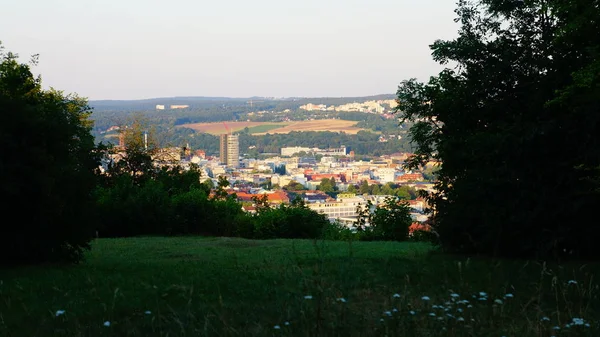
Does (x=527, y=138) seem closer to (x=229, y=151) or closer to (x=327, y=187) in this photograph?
(x=327, y=187)

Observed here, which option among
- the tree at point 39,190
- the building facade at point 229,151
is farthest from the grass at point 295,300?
the building facade at point 229,151

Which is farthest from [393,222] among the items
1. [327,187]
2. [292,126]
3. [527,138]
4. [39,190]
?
[292,126]

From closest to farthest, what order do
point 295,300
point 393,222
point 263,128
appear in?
point 295,300 < point 393,222 < point 263,128

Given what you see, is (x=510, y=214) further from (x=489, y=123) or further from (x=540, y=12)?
(x=540, y=12)

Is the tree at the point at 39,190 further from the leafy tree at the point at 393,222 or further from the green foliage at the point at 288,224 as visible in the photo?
the leafy tree at the point at 393,222

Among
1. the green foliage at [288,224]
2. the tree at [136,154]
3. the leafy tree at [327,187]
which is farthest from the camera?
the leafy tree at [327,187]

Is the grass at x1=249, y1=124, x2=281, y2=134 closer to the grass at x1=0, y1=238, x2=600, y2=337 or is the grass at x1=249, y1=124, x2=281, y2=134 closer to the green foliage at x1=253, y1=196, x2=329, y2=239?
the green foliage at x1=253, y1=196, x2=329, y2=239
